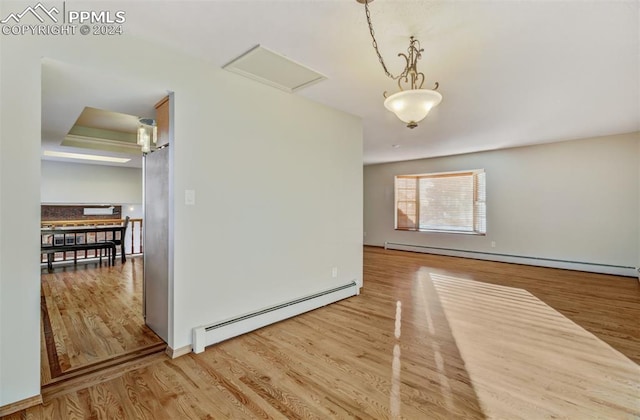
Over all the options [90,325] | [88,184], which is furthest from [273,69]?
[88,184]

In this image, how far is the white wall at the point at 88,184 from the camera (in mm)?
6281

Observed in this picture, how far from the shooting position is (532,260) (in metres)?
5.88

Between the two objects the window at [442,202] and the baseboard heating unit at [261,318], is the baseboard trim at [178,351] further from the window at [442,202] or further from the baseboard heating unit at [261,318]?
the window at [442,202]

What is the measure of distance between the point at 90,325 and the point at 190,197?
1.81 meters

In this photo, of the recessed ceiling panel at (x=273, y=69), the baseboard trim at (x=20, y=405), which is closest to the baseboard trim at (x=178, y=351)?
the baseboard trim at (x=20, y=405)

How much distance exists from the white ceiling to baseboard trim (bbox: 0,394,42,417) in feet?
6.73

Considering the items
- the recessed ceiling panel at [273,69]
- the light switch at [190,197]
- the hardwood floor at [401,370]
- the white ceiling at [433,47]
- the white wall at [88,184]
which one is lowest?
the hardwood floor at [401,370]

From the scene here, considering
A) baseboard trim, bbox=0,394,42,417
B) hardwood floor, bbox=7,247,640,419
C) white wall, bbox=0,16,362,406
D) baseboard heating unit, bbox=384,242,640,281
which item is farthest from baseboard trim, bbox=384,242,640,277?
baseboard trim, bbox=0,394,42,417

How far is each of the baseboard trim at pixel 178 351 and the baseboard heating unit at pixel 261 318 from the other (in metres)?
0.05

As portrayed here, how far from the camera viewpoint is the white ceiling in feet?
6.14

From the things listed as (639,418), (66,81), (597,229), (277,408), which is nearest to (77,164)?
(66,81)

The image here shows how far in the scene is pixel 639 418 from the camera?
1659mm

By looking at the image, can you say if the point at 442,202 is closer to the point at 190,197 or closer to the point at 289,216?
the point at 289,216

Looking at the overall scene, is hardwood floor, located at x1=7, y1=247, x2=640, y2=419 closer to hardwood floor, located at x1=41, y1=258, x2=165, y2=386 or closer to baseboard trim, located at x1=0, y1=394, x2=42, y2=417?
baseboard trim, located at x1=0, y1=394, x2=42, y2=417
